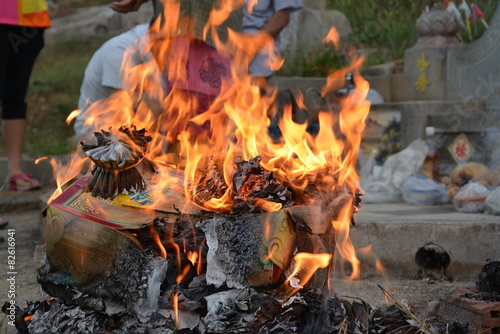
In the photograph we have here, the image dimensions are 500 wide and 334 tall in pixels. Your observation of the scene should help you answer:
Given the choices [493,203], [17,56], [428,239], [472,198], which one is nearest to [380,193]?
[472,198]

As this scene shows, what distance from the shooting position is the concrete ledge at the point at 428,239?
13.8ft

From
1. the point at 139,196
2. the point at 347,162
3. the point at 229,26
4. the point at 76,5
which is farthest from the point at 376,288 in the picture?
the point at 76,5

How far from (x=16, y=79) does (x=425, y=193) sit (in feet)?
11.9

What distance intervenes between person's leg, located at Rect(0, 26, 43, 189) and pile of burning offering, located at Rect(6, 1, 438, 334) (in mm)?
2797

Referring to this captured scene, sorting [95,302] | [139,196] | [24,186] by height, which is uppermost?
[139,196]

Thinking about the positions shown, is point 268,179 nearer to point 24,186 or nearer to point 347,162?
point 347,162

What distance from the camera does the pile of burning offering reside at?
103 inches

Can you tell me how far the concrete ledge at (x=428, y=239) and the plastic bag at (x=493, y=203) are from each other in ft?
0.38

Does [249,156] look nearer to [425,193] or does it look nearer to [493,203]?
[493,203]

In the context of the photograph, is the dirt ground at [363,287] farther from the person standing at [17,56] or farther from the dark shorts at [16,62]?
the dark shorts at [16,62]

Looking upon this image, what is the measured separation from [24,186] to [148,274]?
13.6ft

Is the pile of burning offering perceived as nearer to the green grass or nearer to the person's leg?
the person's leg

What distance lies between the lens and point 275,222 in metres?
2.63

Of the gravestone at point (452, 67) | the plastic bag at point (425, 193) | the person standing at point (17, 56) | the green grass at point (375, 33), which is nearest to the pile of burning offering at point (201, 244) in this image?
the plastic bag at point (425, 193)
